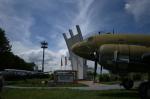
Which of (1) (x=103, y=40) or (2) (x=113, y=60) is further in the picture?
(1) (x=103, y=40)

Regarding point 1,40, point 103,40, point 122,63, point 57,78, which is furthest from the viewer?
point 1,40

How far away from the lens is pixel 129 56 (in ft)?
75.9

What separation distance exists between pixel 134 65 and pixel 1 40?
65.8 m

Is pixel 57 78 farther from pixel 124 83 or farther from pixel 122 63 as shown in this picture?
pixel 122 63

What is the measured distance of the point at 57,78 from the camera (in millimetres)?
48406

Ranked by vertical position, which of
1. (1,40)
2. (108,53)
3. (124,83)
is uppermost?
(1,40)

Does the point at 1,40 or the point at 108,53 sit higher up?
the point at 1,40

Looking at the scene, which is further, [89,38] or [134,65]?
[89,38]

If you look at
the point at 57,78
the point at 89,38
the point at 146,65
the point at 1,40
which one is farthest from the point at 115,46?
the point at 1,40

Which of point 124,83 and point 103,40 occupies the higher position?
point 103,40

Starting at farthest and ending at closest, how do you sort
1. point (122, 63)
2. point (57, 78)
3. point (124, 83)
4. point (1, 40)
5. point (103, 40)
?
point (1, 40) < point (57, 78) < point (124, 83) < point (103, 40) < point (122, 63)

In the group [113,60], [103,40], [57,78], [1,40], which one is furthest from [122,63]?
[1,40]

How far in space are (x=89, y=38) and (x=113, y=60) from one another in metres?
6.41

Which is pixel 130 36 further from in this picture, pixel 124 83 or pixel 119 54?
pixel 124 83
